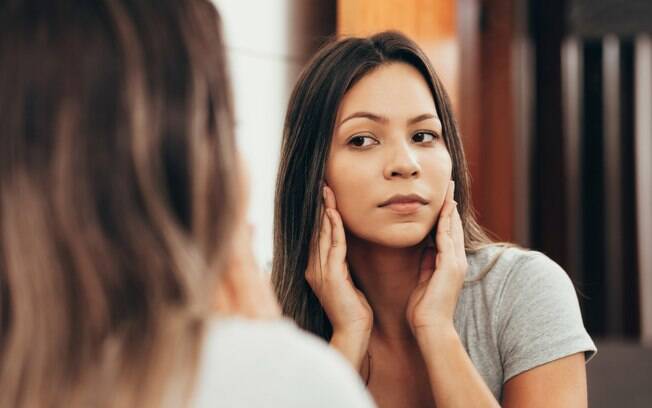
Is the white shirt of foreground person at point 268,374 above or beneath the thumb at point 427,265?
above

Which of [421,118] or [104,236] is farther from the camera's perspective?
[421,118]

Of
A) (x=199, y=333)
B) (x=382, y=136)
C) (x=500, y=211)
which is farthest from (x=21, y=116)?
(x=500, y=211)

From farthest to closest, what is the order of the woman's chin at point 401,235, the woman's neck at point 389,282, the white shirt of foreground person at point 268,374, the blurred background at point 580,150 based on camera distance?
1. the blurred background at point 580,150
2. the woman's neck at point 389,282
3. the woman's chin at point 401,235
4. the white shirt of foreground person at point 268,374

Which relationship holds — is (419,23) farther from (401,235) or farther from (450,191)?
(401,235)

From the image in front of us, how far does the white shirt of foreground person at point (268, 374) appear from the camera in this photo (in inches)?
26.4

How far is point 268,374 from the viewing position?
672mm

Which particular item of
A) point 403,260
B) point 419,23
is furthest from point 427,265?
point 419,23

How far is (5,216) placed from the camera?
700mm

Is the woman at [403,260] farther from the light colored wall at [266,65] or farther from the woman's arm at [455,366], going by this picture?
the light colored wall at [266,65]

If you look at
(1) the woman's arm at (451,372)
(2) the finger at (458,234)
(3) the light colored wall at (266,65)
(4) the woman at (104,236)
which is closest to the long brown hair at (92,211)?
(4) the woman at (104,236)

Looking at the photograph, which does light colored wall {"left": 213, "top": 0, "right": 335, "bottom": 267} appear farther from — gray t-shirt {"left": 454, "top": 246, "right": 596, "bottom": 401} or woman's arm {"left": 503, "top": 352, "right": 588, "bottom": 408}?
woman's arm {"left": 503, "top": 352, "right": 588, "bottom": 408}

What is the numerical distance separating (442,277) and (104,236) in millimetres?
883

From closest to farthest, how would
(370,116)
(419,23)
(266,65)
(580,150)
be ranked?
(370,116), (266,65), (419,23), (580,150)

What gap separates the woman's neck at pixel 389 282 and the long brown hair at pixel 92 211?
3.05 ft
